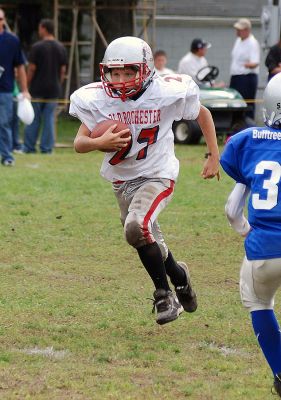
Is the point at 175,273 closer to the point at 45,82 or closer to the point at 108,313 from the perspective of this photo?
the point at 108,313

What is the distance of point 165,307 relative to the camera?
600 cm

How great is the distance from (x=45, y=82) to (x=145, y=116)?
10.1 m

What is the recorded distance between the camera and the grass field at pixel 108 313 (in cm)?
504

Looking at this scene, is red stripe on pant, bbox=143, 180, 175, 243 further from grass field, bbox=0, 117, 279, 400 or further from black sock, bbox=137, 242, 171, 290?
grass field, bbox=0, 117, 279, 400

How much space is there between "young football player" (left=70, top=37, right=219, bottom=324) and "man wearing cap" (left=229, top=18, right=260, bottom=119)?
11.6 metres

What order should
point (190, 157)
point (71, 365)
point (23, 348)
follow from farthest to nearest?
point (190, 157) → point (23, 348) → point (71, 365)

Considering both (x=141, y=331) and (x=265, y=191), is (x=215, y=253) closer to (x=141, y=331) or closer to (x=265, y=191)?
(x=141, y=331)

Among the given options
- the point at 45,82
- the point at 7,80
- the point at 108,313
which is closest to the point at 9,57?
the point at 7,80

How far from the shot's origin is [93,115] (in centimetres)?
613

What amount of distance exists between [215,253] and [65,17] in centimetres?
1594

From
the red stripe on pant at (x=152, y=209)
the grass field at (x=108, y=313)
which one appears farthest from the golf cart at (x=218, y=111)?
the red stripe on pant at (x=152, y=209)

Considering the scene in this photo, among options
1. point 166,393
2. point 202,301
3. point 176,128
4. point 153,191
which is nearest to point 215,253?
point 202,301

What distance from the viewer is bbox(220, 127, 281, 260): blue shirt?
15.1 feet

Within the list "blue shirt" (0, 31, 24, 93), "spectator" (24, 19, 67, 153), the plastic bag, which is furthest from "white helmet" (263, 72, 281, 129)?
"spectator" (24, 19, 67, 153)
